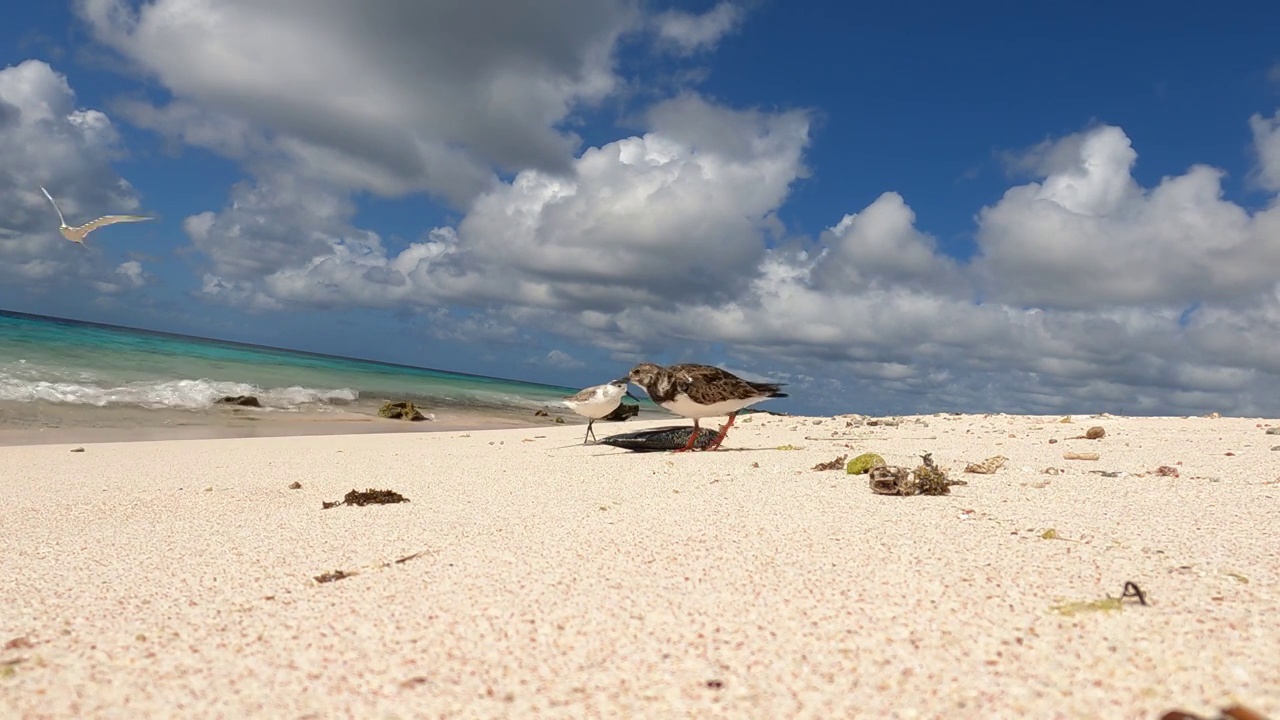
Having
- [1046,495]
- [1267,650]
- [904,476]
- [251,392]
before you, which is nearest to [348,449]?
[904,476]

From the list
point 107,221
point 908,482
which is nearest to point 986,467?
point 908,482

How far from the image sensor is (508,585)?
2.69 metres

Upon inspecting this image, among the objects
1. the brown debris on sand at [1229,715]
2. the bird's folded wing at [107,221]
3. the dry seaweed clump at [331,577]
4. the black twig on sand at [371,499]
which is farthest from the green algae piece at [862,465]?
the bird's folded wing at [107,221]

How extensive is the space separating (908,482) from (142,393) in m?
19.8

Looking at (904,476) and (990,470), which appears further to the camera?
(990,470)

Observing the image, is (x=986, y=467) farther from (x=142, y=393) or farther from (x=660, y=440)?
(x=142, y=393)

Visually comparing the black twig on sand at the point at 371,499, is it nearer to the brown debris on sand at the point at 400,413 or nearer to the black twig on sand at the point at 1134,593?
the black twig on sand at the point at 1134,593

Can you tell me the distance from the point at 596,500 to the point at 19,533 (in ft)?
11.1

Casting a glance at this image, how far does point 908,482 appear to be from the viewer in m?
4.51

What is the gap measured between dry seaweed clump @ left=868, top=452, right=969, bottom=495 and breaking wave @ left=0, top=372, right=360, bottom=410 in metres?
16.7

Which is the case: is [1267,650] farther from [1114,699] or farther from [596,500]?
[596,500]

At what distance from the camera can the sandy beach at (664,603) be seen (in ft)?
5.87

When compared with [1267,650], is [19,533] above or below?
below

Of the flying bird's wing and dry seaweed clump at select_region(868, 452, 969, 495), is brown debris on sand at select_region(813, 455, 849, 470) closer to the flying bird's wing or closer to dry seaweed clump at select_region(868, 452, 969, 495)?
dry seaweed clump at select_region(868, 452, 969, 495)
